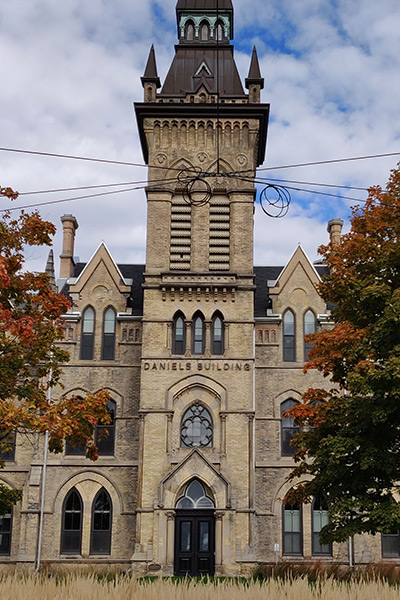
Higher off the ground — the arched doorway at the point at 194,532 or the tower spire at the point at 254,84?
the tower spire at the point at 254,84

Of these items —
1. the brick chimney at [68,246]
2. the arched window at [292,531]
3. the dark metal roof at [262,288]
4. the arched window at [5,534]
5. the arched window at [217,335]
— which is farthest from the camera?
the brick chimney at [68,246]

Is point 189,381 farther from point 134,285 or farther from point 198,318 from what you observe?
point 134,285

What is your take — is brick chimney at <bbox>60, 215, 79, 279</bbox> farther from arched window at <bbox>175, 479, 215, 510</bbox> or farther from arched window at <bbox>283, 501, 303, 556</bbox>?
arched window at <bbox>283, 501, 303, 556</bbox>

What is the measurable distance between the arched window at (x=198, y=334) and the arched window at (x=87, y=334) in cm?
480

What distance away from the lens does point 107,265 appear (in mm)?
34469

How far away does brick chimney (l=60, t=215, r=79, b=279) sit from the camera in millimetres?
38062

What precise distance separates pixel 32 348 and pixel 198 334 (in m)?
15.9

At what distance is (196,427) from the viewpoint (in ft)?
101

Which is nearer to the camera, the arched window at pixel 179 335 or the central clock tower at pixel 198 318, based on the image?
the central clock tower at pixel 198 318

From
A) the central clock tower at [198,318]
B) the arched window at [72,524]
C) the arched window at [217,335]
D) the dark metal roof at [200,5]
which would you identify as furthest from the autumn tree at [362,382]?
the dark metal roof at [200,5]

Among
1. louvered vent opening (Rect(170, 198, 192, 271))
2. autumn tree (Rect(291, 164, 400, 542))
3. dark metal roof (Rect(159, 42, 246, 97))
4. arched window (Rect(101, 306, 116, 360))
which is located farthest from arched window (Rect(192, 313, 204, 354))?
autumn tree (Rect(291, 164, 400, 542))

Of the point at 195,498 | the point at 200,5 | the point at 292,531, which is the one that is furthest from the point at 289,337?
the point at 200,5

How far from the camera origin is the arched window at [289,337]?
33628mm

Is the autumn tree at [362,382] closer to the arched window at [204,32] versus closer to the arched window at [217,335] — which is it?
the arched window at [217,335]
